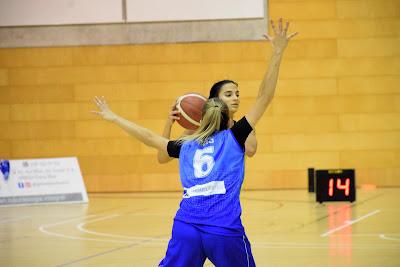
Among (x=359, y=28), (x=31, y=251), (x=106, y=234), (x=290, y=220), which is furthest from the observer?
(x=359, y=28)

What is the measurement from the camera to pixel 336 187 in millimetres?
15867

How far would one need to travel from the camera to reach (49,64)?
20562 millimetres

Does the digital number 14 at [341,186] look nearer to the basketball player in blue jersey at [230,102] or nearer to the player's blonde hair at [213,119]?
the basketball player in blue jersey at [230,102]

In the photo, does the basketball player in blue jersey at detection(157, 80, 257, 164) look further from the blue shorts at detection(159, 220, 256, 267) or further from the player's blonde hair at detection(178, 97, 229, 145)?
the blue shorts at detection(159, 220, 256, 267)

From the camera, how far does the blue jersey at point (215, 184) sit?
187 inches

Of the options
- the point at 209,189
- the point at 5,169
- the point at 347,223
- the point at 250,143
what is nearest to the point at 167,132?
the point at 250,143

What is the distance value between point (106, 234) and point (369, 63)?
10.5m

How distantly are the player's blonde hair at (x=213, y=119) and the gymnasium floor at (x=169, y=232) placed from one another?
3.85 m

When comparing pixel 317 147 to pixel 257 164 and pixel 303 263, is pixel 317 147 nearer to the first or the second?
pixel 257 164

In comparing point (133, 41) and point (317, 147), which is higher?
point (133, 41)

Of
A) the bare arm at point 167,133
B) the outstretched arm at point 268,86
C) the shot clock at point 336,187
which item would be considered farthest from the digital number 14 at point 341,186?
the outstretched arm at point 268,86

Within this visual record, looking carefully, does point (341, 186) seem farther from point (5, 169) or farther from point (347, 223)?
point (5, 169)

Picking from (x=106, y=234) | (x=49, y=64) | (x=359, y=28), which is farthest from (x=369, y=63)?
(x=106, y=234)

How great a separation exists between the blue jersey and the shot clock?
430 inches
